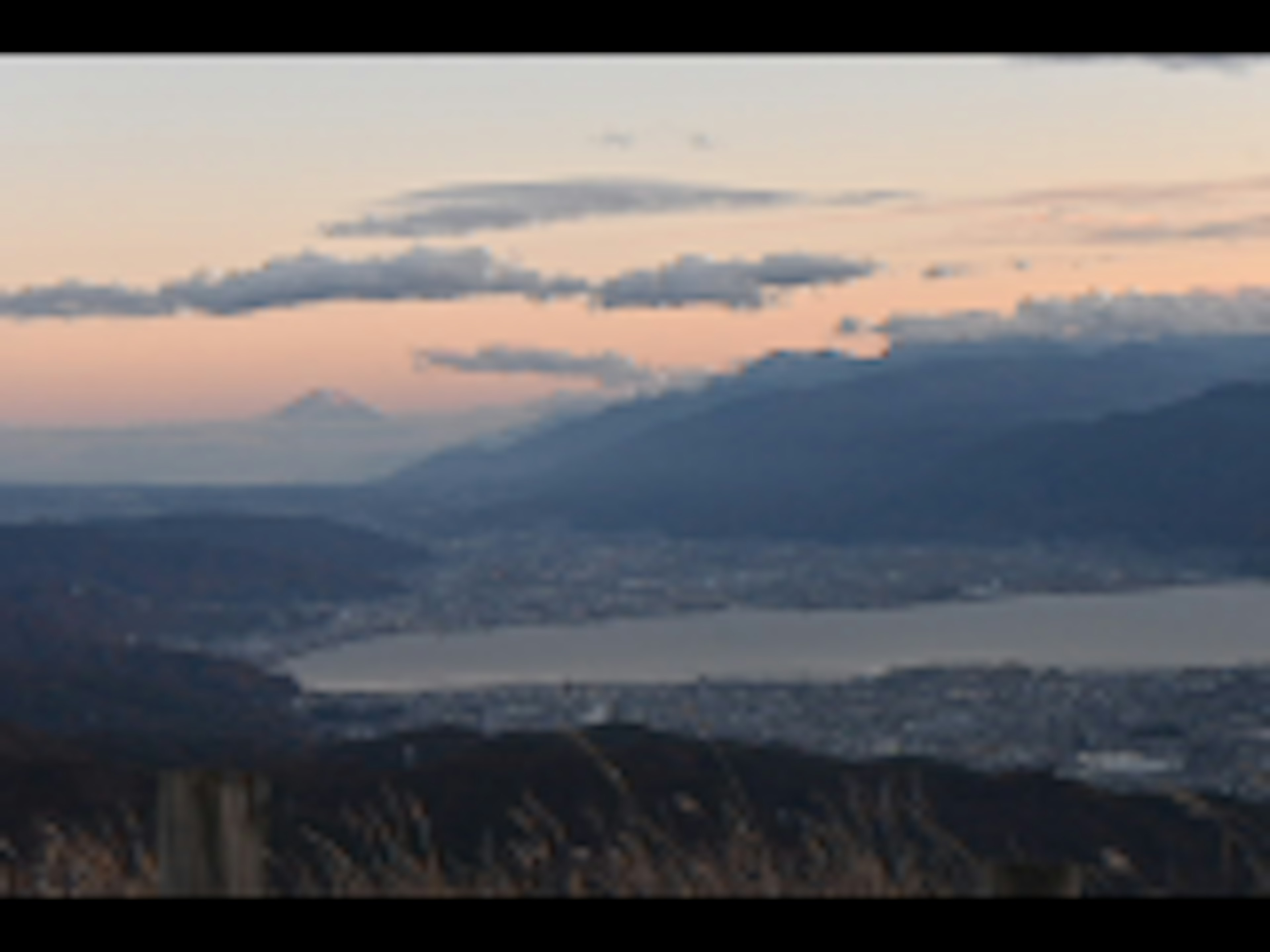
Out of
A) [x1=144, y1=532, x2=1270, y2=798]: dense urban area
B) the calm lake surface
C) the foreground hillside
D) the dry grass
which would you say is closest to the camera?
the dry grass

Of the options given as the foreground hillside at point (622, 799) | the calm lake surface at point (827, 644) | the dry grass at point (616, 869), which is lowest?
the calm lake surface at point (827, 644)

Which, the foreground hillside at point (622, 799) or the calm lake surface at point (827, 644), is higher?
the foreground hillside at point (622, 799)

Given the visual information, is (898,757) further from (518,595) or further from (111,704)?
(518,595)

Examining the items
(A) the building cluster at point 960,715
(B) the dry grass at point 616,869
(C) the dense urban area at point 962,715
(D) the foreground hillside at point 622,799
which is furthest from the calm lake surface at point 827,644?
(B) the dry grass at point 616,869

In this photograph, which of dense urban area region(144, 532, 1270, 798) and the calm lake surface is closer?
dense urban area region(144, 532, 1270, 798)

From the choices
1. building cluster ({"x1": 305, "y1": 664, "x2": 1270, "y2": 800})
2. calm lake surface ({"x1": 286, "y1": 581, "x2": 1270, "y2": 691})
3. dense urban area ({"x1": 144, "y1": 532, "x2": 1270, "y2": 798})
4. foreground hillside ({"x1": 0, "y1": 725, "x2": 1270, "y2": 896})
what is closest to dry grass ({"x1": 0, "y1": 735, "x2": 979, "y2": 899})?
foreground hillside ({"x1": 0, "y1": 725, "x2": 1270, "y2": 896})

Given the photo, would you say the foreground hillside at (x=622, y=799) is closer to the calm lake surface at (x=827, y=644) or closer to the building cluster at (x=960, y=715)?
the building cluster at (x=960, y=715)

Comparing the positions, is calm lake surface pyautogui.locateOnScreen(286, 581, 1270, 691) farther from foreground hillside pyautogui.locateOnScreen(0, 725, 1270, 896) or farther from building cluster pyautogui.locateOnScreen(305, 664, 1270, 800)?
foreground hillside pyautogui.locateOnScreen(0, 725, 1270, 896)

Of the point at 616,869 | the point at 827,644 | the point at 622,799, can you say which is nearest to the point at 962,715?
the point at 827,644
